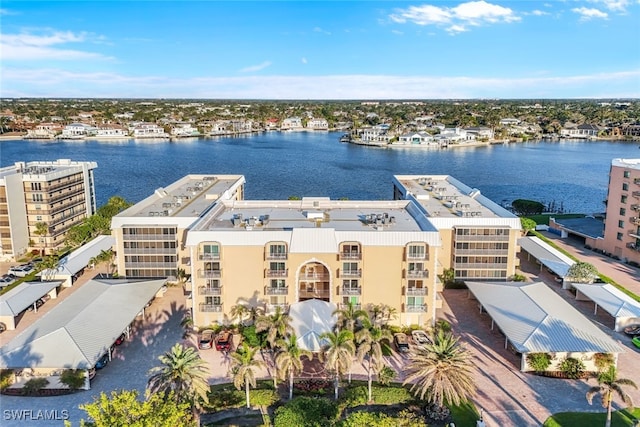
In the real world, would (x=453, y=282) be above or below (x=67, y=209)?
below

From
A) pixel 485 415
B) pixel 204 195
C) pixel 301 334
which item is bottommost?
pixel 485 415

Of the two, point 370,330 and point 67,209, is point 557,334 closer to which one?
point 370,330

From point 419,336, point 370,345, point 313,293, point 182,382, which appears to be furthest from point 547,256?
point 182,382

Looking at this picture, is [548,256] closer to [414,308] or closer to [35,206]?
[414,308]

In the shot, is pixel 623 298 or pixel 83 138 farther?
pixel 83 138

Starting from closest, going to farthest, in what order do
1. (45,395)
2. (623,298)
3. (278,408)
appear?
(278,408)
(45,395)
(623,298)

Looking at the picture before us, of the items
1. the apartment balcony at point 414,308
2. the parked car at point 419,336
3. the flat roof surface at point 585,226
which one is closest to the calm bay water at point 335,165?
the flat roof surface at point 585,226

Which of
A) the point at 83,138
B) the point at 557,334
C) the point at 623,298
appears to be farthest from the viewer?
the point at 83,138

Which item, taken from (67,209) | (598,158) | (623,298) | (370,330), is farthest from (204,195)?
(598,158)
